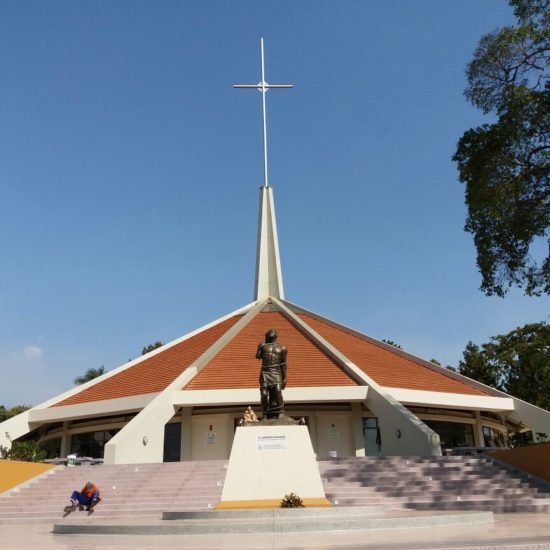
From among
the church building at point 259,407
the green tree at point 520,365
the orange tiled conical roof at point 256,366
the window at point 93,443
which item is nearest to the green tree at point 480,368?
the green tree at point 520,365

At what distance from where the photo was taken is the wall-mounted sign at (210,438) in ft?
66.6

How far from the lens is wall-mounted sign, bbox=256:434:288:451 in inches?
358

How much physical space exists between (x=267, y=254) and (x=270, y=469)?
80.2 feet

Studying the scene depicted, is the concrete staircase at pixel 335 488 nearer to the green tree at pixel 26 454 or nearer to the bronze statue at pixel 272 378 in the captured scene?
the bronze statue at pixel 272 378

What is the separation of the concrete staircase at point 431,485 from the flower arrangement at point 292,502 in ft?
9.14

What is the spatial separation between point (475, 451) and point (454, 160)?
31.6ft

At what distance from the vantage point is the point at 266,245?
33.2 meters

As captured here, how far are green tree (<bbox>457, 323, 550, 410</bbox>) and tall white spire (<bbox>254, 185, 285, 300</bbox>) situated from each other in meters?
15.9

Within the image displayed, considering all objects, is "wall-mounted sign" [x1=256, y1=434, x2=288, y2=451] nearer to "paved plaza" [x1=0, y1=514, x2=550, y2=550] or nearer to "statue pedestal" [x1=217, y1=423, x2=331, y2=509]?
"statue pedestal" [x1=217, y1=423, x2=331, y2=509]

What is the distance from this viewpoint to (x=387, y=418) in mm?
17359

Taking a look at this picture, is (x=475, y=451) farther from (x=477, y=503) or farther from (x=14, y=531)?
(x=14, y=531)

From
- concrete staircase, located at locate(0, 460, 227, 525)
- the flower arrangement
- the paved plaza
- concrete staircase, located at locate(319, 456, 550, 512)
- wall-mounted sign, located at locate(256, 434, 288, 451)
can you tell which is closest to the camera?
the paved plaza

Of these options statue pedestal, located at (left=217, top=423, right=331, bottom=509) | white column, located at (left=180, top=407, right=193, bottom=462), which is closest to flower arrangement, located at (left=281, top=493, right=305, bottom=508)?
statue pedestal, located at (left=217, top=423, right=331, bottom=509)

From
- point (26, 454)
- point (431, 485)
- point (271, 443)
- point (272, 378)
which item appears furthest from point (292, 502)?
point (26, 454)
